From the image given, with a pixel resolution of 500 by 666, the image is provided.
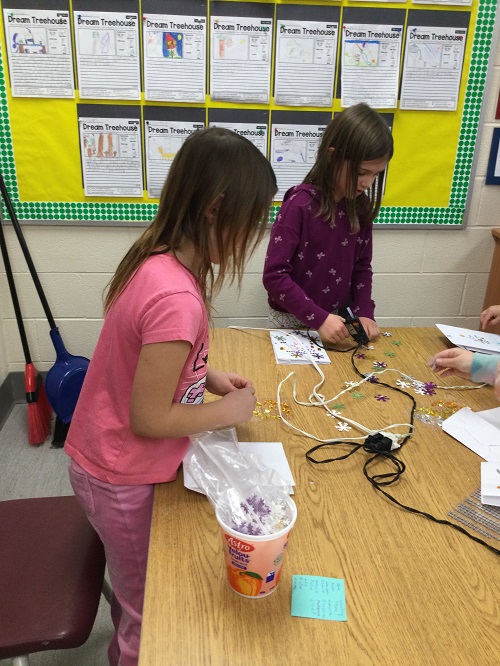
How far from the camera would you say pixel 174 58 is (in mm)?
2137

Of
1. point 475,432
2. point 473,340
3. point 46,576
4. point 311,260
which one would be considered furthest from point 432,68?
point 46,576

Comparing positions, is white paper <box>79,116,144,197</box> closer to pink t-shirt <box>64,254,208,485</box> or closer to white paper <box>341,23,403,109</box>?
white paper <box>341,23,403,109</box>

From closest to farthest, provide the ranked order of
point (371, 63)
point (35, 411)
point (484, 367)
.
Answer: point (484, 367) < point (371, 63) < point (35, 411)

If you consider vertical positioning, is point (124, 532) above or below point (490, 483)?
below

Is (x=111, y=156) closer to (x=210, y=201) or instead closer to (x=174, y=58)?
(x=174, y=58)

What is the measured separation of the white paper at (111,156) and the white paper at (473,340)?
1430 millimetres

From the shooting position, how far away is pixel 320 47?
2.17 meters

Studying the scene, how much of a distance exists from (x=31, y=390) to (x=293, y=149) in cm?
155

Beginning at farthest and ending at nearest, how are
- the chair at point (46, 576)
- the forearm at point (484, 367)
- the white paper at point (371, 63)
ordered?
1. the white paper at point (371, 63)
2. the forearm at point (484, 367)
3. the chair at point (46, 576)

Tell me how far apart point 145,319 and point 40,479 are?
156 centimetres

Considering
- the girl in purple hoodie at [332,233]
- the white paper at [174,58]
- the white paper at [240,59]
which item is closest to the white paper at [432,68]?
the white paper at [240,59]

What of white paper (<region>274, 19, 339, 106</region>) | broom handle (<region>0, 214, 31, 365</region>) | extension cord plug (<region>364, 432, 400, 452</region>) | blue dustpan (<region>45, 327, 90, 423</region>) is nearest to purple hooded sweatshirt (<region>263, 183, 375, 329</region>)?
extension cord plug (<region>364, 432, 400, 452</region>)

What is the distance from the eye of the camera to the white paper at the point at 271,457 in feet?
3.05

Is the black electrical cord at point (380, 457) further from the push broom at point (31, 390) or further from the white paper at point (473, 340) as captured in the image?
the push broom at point (31, 390)
